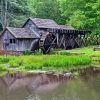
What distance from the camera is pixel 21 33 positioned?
1957 inches

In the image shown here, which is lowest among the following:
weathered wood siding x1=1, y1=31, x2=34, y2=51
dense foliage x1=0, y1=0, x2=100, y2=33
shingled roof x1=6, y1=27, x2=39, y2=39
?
weathered wood siding x1=1, y1=31, x2=34, y2=51

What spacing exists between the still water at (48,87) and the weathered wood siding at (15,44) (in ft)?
61.9

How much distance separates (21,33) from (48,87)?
2455cm

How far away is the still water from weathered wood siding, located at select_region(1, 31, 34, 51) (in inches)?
743

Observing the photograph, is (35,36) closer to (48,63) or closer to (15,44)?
(15,44)

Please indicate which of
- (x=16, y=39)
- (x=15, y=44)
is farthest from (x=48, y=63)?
(x=15, y=44)

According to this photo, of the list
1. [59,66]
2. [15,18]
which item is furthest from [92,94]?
[15,18]

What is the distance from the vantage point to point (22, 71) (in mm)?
33594

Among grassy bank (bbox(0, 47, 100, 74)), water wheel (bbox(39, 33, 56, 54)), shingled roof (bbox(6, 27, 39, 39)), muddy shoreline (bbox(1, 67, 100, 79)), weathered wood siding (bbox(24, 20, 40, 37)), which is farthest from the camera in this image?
weathered wood siding (bbox(24, 20, 40, 37))

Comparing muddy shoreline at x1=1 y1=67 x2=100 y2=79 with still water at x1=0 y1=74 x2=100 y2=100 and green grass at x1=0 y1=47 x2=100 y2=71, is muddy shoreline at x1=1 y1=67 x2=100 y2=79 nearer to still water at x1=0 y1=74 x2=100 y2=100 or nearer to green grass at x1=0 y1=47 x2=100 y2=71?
still water at x1=0 y1=74 x2=100 y2=100

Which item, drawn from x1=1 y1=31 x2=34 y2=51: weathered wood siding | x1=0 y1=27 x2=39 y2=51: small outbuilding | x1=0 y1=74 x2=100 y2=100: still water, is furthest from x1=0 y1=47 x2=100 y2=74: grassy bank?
x1=1 y1=31 x2=34 y2=51: weathered wood siding

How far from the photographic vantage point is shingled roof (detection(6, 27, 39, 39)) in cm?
4872

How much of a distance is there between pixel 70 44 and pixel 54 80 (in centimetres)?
3095

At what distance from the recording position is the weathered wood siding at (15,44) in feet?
162
